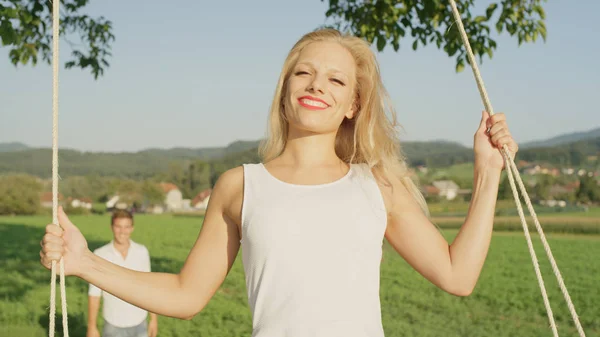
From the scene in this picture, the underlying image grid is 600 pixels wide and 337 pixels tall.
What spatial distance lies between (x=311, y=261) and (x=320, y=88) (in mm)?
554

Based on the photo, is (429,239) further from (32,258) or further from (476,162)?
(32,258)

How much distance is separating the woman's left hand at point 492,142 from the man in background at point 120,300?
12.3 ft

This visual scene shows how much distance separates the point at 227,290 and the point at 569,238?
19.2 m

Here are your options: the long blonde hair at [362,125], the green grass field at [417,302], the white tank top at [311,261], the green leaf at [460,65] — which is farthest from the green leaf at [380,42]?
the white tank top at [311,261]

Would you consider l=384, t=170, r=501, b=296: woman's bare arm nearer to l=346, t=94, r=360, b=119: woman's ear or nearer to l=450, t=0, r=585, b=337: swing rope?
l=450, t=0, r=585, b=337: swing rope

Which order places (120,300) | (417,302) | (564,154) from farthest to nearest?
(564,154) < (417,302) < (120,300)

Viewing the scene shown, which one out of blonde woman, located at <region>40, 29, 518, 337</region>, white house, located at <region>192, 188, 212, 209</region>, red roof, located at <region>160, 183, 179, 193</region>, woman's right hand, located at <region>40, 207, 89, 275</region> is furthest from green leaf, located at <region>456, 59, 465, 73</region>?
red roof, located at <region>160, 183, 179, 193</region>

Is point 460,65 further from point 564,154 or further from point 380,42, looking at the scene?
point 564,154

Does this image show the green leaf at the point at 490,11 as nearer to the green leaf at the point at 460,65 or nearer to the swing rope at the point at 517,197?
the green leaf at the point at 460,65

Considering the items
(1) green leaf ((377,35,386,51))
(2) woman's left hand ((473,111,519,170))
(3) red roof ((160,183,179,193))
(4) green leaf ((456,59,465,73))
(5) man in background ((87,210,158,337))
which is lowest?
(3) red roof ((160,183,179,193))

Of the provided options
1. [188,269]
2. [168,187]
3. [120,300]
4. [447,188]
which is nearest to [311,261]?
[188,269]

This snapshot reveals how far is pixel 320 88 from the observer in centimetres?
224

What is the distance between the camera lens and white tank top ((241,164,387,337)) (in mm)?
1993

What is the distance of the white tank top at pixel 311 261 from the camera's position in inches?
78.5
